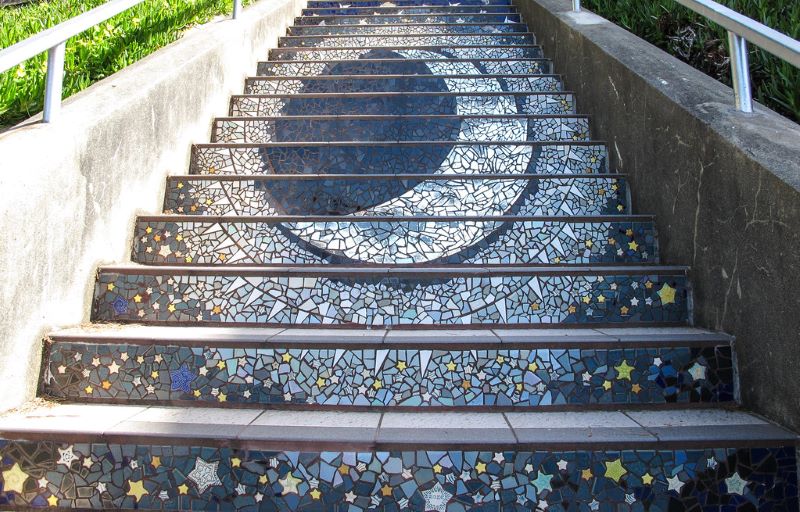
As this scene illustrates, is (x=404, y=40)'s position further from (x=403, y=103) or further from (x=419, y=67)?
(x=403, y=103)

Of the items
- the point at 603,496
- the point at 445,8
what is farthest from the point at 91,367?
the point at 445,8

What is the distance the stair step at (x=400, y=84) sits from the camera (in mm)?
4430

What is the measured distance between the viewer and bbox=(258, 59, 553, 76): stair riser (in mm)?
Answer: 4715

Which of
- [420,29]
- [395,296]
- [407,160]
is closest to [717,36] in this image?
[407,160]

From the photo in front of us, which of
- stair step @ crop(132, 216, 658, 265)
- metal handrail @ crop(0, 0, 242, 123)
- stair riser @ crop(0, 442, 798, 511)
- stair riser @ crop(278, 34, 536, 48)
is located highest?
stair riser @ crop(278, 34, 536, 48)

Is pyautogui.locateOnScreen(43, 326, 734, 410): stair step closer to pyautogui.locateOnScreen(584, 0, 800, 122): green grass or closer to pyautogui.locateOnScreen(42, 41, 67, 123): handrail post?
pyautogui.locateOnScreen(42, 41, 67, 123): handrail post

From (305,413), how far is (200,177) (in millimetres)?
1601

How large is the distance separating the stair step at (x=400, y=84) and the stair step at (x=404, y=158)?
95 cm

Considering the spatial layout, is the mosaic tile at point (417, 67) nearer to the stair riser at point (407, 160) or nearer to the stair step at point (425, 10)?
the stair riser at point (407, 160)

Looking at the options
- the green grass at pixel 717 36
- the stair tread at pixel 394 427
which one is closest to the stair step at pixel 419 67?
the green grass at pixel 717 36

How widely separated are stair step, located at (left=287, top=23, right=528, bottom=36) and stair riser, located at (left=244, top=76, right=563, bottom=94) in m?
1.30

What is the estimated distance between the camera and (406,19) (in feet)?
19.7

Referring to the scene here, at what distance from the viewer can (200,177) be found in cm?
333

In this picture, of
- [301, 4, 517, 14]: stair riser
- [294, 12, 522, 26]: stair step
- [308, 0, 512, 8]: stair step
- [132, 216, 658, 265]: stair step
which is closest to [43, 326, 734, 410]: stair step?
[132, 216, 658, 265]: stair step
